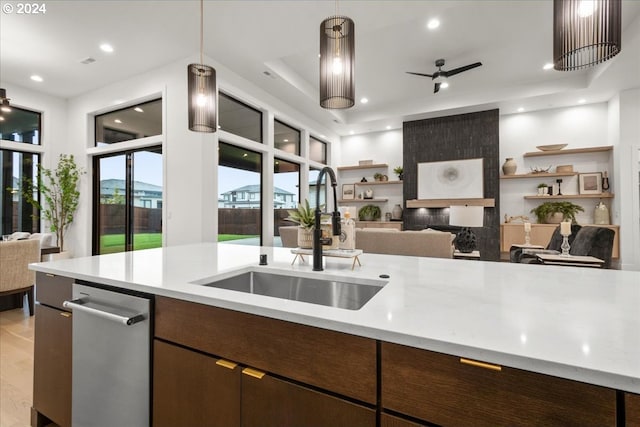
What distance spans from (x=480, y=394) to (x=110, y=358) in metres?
1.31

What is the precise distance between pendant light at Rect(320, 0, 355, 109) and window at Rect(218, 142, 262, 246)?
3.18m

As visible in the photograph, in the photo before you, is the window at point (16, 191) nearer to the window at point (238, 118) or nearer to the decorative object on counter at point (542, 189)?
the window at point (238, 118)

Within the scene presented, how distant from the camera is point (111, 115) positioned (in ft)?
16.4

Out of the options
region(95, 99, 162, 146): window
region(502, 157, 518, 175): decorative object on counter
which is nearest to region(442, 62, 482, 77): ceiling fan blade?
region(502, 157, 518, 175): decorative object on counter

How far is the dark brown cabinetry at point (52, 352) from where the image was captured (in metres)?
1.33

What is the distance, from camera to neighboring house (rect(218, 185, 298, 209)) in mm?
4680

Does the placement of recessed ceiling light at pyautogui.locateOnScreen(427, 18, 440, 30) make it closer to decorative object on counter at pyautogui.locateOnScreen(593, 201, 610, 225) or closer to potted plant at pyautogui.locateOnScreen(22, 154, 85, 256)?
decorative object on counter at pyautogui.locateOnScreen(593, 201, 610, 225)

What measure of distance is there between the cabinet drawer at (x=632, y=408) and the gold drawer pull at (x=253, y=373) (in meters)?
0.79

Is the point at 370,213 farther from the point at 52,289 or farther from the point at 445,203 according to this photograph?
the point at 52,289

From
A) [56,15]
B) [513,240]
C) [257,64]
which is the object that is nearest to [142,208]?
[56,15]

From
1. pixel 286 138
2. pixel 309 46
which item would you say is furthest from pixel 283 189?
pixel 309 46

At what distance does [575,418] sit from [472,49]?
493 cm

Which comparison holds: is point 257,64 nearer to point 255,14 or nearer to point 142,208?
point 255,14

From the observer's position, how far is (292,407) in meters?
0.79
